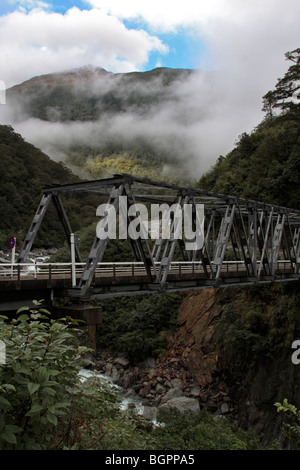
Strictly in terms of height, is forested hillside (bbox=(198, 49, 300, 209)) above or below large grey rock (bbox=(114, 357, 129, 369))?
above

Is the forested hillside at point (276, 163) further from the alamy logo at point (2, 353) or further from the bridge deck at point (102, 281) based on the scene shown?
the alamy logo at point (2, 353)

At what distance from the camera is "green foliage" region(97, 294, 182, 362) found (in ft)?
111

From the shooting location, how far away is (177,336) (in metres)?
34.4

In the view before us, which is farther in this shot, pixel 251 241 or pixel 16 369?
pixel 251 241

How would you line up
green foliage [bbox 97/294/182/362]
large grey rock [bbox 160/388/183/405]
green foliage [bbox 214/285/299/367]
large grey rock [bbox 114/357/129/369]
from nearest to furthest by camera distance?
1. green foliage [bbox 214/285/299/367]
2. large grey rock [bbox 160/388/183/405]
3. large grey rock [bbox 114/357/129/369]
4. green foliage [bbox 97/294/182/362]

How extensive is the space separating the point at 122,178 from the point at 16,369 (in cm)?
855

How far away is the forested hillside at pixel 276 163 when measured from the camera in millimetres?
34031

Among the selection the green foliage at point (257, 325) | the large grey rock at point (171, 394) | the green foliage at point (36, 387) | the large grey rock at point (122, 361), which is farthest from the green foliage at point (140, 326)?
the green foliage at point (36, 387)

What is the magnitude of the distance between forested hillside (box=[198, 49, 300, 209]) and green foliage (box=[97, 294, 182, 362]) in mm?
14697

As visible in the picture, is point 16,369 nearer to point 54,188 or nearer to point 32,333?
point 32,333

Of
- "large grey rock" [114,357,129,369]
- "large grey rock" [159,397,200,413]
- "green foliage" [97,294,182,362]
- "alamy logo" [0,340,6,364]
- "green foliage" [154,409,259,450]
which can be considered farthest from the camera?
"green foliage" [97,294,182,362]

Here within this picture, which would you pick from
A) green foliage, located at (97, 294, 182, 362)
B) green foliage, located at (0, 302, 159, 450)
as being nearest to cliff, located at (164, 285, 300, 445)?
green foliage, located at (97, 294, 182, 362)

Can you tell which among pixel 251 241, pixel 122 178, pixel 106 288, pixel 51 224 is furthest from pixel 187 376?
pixel 51 224

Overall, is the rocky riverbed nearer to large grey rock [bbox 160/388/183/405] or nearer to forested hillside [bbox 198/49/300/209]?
large grey rock [bbox 160/388/183/405]
